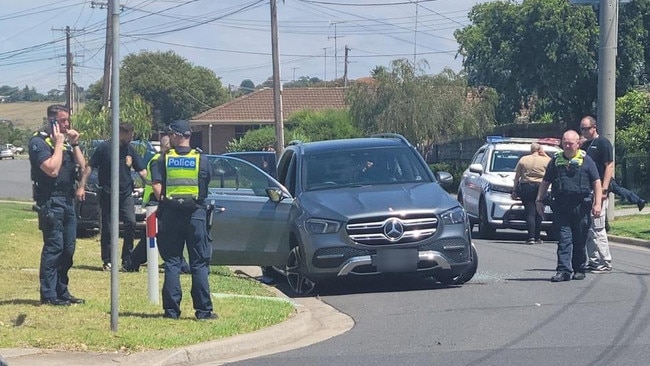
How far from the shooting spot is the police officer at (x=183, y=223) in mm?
9531

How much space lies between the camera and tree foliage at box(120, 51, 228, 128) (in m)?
76.3

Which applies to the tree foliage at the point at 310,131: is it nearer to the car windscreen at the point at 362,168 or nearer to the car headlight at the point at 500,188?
the car headlight at the point at 500,188

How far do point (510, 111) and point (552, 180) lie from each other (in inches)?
1262

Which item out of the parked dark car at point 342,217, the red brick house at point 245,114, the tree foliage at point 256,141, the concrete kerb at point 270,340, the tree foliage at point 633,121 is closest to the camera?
the concrete kerb at point 270,340

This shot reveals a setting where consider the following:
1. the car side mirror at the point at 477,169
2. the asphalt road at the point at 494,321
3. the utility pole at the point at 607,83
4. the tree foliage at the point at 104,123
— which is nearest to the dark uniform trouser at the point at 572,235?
the asphalt road at the point at 494,321

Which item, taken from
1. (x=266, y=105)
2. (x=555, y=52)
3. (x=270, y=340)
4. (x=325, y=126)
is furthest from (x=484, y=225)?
(x=266, y=105)

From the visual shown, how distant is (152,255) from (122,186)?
10.4ft

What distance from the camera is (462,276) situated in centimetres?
1236

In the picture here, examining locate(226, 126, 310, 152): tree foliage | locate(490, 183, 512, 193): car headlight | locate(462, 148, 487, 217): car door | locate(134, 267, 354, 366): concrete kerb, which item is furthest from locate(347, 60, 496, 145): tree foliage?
locate(134, 267, 354, 366): concrete kerb

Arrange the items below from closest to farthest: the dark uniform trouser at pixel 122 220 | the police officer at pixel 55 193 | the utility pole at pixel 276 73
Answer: the police officer at pixel 55 193 < the dark uniform trouser at pixel 122 220 < the utility pole at pixel 276 73

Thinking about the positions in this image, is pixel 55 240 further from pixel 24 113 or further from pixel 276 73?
pixel 24 113

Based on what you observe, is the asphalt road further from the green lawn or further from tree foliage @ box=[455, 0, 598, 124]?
tree foliage @ box=[455, 0, 598, 124]

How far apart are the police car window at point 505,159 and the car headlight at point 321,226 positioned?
8.66 m

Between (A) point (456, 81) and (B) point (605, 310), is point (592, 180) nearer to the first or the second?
(B) point (605, 310)
